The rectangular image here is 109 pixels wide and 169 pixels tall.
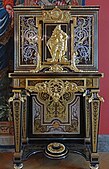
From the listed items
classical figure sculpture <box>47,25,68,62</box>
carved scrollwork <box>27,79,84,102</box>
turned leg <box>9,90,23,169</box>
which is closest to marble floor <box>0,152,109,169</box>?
turned leg <box>9,90,23,169</box>

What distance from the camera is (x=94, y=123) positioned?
11.1 ft

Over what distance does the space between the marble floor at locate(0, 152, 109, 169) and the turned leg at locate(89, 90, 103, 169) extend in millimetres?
167

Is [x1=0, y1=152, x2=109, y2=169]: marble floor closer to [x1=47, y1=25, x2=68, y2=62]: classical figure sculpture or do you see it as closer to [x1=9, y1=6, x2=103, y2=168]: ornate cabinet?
[x1=9, y1=6, x2=103, y2=168]: ornate cabinet

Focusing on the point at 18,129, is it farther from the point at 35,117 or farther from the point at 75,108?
the point at 75,108

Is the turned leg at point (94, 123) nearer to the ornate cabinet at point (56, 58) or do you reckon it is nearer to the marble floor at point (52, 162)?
the ornate cabinet at point (56, 58)

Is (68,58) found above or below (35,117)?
above

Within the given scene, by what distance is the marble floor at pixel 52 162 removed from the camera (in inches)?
142

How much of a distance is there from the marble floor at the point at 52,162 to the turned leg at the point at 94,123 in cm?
17

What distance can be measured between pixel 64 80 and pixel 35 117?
0.79m

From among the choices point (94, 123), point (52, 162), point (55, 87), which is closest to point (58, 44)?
point (55, 87)

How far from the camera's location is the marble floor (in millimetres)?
3598

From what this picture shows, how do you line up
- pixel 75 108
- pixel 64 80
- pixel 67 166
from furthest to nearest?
pixel 75 108 < pixel 67 166 < pixel 64 80

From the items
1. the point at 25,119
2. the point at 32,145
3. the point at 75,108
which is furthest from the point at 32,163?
the point at 75,108

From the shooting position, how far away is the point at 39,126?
3.92m
